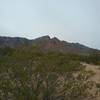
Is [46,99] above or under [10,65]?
under

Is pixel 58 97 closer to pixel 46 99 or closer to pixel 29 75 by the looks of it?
pixel 46 99

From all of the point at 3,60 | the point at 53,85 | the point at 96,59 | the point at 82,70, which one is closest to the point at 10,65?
the point at 3,60

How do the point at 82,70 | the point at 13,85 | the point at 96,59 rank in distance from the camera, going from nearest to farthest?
the point at 13,85
the point at 82,70
the point at 96,59

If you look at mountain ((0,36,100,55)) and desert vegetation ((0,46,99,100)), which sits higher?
mountain ((0,36,100,55))

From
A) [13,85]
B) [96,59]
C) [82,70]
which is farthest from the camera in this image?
[96,59]

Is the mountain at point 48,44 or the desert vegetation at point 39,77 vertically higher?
the mountain at point 48,44

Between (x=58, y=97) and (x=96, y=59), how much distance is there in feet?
43.8

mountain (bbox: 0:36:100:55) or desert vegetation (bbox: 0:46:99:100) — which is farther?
mountain (bbox: 0:36:100:55)

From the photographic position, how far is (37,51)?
11180 millimetres

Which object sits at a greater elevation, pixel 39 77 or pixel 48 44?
pixel 48 44

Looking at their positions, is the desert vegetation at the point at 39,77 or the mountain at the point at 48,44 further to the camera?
the mountain at the point at 48,44

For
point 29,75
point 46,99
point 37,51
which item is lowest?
point 46,99

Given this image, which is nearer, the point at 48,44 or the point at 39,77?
the point at 39,77

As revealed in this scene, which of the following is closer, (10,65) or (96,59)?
(10,65)
